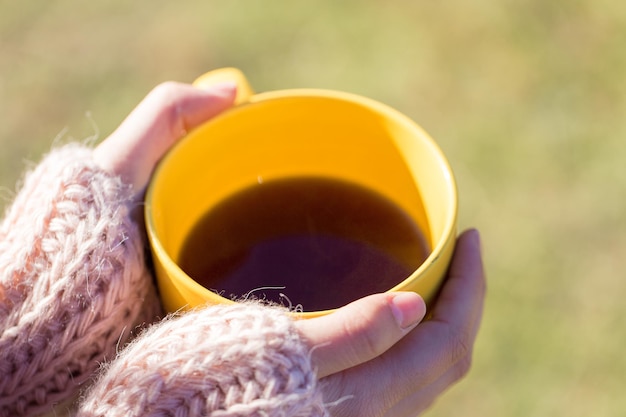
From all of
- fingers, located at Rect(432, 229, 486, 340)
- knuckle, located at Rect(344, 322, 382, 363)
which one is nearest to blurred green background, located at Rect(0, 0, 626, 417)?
fingers, located at Rect(432, 229, 486, 340)

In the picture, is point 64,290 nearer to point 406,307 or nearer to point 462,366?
point 406,307

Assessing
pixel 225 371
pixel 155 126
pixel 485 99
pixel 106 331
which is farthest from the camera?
pixel 485 99

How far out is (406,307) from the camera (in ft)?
2.45

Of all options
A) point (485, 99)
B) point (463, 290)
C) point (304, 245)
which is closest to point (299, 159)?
point (304, 245)

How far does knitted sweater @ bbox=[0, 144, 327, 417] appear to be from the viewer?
0.71m

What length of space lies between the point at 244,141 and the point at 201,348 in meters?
0.33

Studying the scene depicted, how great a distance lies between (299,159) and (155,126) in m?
0.19

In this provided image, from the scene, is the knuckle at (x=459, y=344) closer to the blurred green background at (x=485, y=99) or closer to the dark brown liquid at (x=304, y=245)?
the dark brown liquid at (x=304, y=245)

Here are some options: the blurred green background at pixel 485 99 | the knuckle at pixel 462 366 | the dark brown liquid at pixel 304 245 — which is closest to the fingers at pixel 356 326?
the dark brown liquid at pixel 304 245

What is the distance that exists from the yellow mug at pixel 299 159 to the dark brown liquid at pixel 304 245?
16mm

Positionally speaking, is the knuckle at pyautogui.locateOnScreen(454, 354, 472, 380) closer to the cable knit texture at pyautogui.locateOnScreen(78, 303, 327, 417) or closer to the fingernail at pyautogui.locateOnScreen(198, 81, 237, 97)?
the cable knit texture at pyautogui.locateOnScreen(78, 303, 327, 417)

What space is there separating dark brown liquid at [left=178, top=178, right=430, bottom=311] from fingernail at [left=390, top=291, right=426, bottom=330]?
0.36 feet

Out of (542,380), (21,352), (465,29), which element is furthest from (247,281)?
(465,29)

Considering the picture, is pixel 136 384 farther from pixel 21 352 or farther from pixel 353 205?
pixel 353 205
